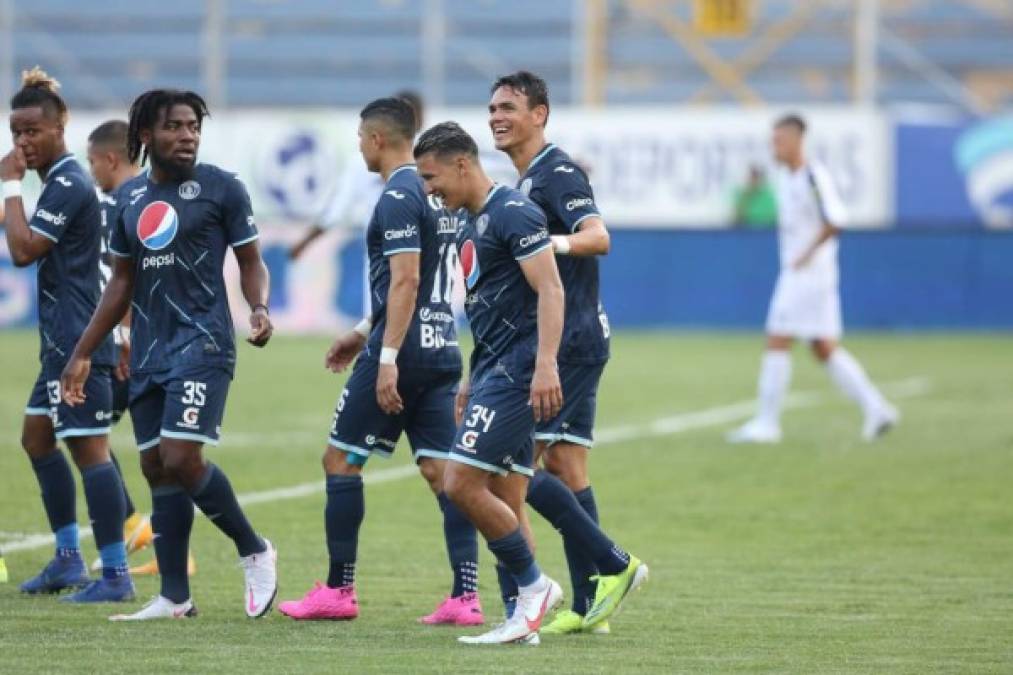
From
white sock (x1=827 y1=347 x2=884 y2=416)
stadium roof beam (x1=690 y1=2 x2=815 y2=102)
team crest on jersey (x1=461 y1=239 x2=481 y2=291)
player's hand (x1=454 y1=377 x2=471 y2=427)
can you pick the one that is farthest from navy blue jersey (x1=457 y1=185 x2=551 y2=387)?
stadium roof beam (x1=690 y1=2 x2=815 y2=102)

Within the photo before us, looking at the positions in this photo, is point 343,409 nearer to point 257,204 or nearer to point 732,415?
point 732,415

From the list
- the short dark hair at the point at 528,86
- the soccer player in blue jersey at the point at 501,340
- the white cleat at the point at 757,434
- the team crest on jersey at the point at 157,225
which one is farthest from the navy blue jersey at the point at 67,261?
the white cleat at the point at 757,434

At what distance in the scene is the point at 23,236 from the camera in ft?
28.8

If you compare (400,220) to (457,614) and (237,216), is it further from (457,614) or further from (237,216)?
(457,614)

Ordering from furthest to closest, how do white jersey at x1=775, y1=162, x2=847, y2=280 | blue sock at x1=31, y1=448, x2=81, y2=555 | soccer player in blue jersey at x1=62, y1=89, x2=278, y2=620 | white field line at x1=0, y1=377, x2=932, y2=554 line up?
white jersey at x1=775, y1=162, x2=847, y2=280
white field line at x1=0, y1=377, x2=932, y2=554
blue sock at x1=31, y1=448, x2=81, y2=555
soccer player in blue jersey at x1=62, y1=89, x2=278, y2=620

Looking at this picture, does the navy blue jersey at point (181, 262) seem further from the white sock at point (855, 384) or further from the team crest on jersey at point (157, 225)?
the white sock at point (855, 384)

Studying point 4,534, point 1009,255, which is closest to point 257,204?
point 1009,255

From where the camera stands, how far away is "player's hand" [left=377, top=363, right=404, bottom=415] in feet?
27.1

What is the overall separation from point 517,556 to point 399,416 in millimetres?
1128

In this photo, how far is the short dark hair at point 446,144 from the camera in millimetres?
7691

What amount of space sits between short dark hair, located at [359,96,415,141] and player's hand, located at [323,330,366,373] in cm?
90

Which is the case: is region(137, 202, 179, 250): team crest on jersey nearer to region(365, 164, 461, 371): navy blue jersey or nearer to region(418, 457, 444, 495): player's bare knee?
region(365, 164, 461, 371): navy blue jersey

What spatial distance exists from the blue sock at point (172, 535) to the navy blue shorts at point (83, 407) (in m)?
0.80

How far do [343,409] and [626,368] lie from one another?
1405 centimetres
